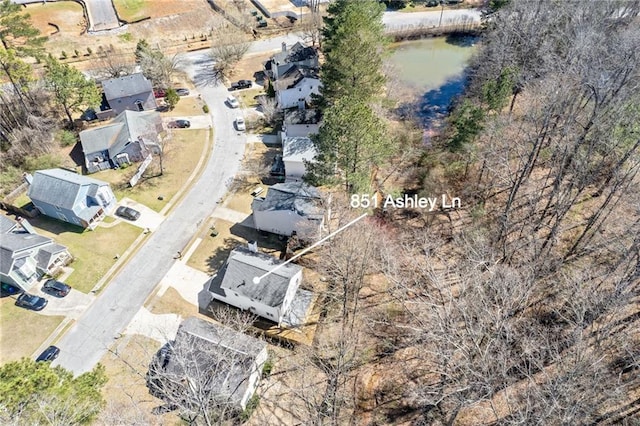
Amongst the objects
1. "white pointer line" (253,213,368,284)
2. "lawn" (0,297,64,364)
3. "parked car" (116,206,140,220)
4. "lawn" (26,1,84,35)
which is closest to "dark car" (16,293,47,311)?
"lawn" (0,297,64,364)

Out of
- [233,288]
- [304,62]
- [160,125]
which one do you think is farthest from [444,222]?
[160,125]

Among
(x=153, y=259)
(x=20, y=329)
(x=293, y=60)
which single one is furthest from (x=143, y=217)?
(x=293, y=60)

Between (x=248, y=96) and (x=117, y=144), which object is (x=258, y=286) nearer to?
(x=117, y=144)

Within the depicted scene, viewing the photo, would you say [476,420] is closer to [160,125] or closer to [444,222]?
[444,222]

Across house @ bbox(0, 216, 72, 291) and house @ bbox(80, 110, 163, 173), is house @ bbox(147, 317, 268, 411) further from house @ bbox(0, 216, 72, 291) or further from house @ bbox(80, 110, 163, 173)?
house @ bbox(80, 110, 163, 173)

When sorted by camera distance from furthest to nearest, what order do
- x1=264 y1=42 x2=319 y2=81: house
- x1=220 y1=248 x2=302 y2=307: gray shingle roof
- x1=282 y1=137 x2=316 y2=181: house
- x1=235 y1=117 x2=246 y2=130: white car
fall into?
1. x1=264 y1=42 x2=319 y2=81: house
2. x1=235 y1=117 x2=246 y2=130: white car
3. x1=282 y1=137 x2=316 y2=181: house
4. x1=220 y1=248 x2=302 y2=307: gray shingle roof

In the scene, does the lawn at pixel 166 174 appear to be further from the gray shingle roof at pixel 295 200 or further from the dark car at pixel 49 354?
the dark car at pixel 49 354
